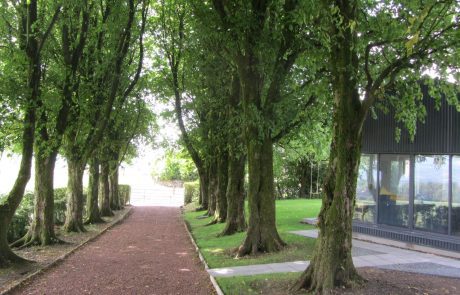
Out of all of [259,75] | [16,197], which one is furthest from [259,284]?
[259,75]

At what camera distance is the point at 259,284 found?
8766 millimetres

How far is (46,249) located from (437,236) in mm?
11958

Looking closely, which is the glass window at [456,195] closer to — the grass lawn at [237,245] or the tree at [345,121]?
the grass lawn at [237,245]

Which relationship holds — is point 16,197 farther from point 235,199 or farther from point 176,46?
point 176,46

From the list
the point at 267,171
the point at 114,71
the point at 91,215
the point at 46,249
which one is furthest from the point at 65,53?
the point at 91,215

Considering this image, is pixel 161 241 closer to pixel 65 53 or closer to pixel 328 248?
pixel 65 53

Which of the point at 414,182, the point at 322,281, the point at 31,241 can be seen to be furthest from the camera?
the point at 31,241

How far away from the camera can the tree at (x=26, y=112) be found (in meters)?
11.6

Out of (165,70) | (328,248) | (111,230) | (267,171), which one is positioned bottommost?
(111,230)

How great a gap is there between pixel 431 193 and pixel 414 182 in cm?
77

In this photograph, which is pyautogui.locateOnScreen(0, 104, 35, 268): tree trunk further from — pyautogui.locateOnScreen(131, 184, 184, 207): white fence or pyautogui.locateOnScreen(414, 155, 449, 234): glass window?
pyautogui.locateOnScreen(131, 184, 184, 207): white fence

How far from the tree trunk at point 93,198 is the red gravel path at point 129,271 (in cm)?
696

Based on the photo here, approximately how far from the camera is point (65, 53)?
1700cm

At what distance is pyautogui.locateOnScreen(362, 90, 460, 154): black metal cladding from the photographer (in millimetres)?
13359
